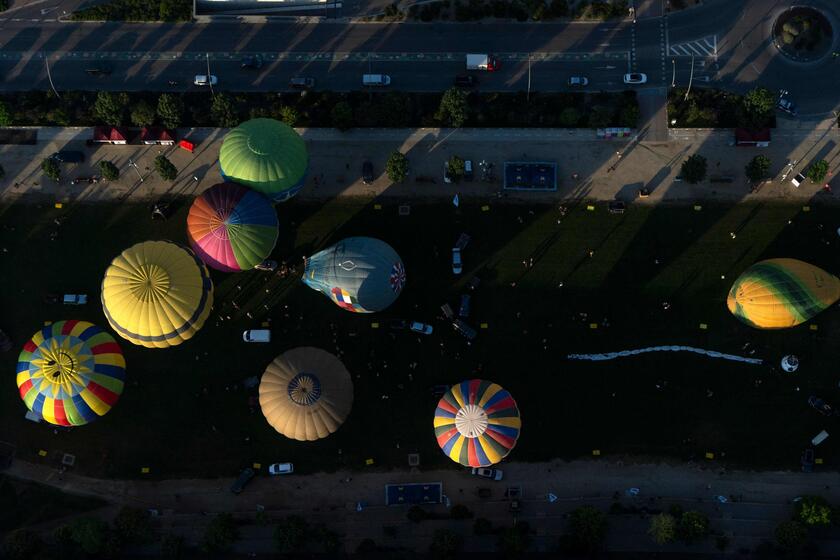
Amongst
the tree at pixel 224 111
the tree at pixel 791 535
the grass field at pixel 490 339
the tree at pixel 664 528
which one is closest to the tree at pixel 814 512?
the tree at pixel 791 535

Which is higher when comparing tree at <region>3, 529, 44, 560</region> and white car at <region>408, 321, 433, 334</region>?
white car at <region>408, 321, 433, 334</region>

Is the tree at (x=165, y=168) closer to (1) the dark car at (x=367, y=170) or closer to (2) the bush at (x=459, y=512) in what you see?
(1) the dark car at (x=367, y=170)

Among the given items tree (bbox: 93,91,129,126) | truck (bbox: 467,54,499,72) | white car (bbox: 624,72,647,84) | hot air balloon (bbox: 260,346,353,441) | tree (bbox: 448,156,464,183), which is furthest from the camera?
truck (bbox: 467,54,499,72)

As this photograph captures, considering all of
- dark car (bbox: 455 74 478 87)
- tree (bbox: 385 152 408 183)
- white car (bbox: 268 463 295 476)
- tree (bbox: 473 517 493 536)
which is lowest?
tree (bbox: 473 517 493 536)

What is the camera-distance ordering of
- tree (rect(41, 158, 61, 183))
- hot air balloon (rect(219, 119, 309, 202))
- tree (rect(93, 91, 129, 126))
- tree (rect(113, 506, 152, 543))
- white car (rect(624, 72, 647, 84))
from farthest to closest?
1. white car (rect(624, 72, 647, 84))
2. tree (rect(93, 91, 129, 126))
3. tree (rect(41, 158, 61, 183))
4. hot air balloon (rect(219, 119, 309, 202))
5. tree (rect(113, 506, 152, 543))

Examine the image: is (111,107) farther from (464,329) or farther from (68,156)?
(464,329)

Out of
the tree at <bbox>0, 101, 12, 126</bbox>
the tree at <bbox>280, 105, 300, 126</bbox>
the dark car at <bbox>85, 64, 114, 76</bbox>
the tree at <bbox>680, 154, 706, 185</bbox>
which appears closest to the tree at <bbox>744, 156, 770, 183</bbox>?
the tree at <bbox>680, 154, 706, 185</bbox>

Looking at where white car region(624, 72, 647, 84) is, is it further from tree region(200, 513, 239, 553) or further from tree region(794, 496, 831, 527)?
tree region(200, 513, 239, 553)
